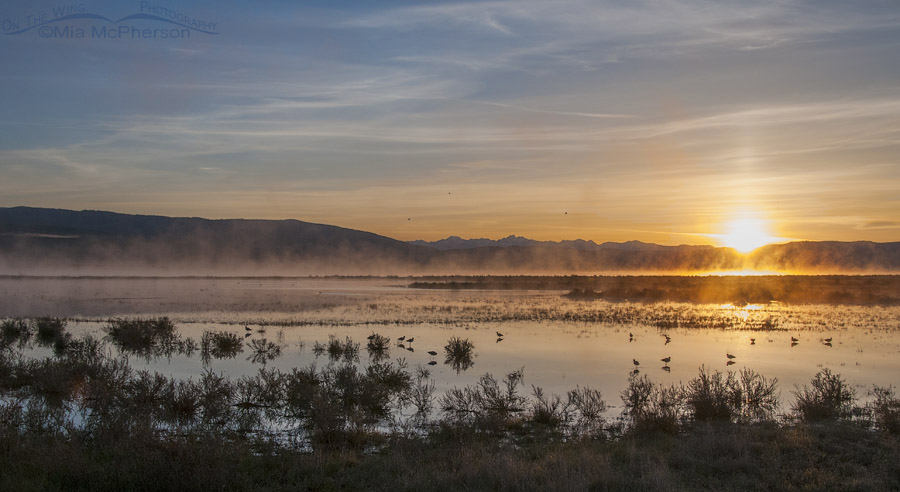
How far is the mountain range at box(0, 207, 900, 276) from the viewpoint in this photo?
454 feet

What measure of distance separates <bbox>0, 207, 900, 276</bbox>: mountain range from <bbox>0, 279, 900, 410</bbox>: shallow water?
95.6m

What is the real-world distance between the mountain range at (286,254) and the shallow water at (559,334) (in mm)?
95649

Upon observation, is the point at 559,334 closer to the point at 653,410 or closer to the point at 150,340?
the point at 653,410

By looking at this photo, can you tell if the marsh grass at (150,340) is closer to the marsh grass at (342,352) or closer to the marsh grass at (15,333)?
the marsh grass at (15,333)

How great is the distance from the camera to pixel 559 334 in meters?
25.6

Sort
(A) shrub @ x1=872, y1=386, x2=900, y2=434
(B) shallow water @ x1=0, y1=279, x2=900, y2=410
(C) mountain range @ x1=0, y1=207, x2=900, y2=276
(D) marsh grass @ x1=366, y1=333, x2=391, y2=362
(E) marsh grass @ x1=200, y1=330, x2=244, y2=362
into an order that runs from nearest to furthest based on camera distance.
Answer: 1. (A) shrub @ x1=872, y1=386, x2=900, y2=434
2. (B) shallow water @ x1=0, y1=279, x2=900, y2=410
3. (D) marsh grass @ x1=366, y1=333, x2=391, y2=362
4. (E) marsh grass @ x1=200, y1=330, x2=244, y2=362
5. (C) mountain range @ x1=0, y1=207, x2=900, y2=276

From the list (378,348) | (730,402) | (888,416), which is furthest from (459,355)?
(888,416)

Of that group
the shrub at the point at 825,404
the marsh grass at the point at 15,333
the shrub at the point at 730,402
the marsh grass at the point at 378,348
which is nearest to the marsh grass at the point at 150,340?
the marsh grass at the point at 15,333

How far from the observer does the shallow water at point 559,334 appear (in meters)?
17.2

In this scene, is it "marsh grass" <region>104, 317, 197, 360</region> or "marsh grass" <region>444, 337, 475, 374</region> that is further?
"marsh grass" <region>104, 317, 197, 360</region>

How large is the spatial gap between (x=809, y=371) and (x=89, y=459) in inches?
627

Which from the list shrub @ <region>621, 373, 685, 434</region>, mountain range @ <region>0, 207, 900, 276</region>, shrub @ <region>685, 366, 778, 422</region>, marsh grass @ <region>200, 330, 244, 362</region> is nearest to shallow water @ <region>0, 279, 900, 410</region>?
marsh grass @ <region>200, 330, 244, 362</region>

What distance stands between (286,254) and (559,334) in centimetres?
13646

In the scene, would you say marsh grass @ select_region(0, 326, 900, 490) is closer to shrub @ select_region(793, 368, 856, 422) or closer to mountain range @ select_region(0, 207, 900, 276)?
shrub @ select_region(793, 368, 856, 422)
